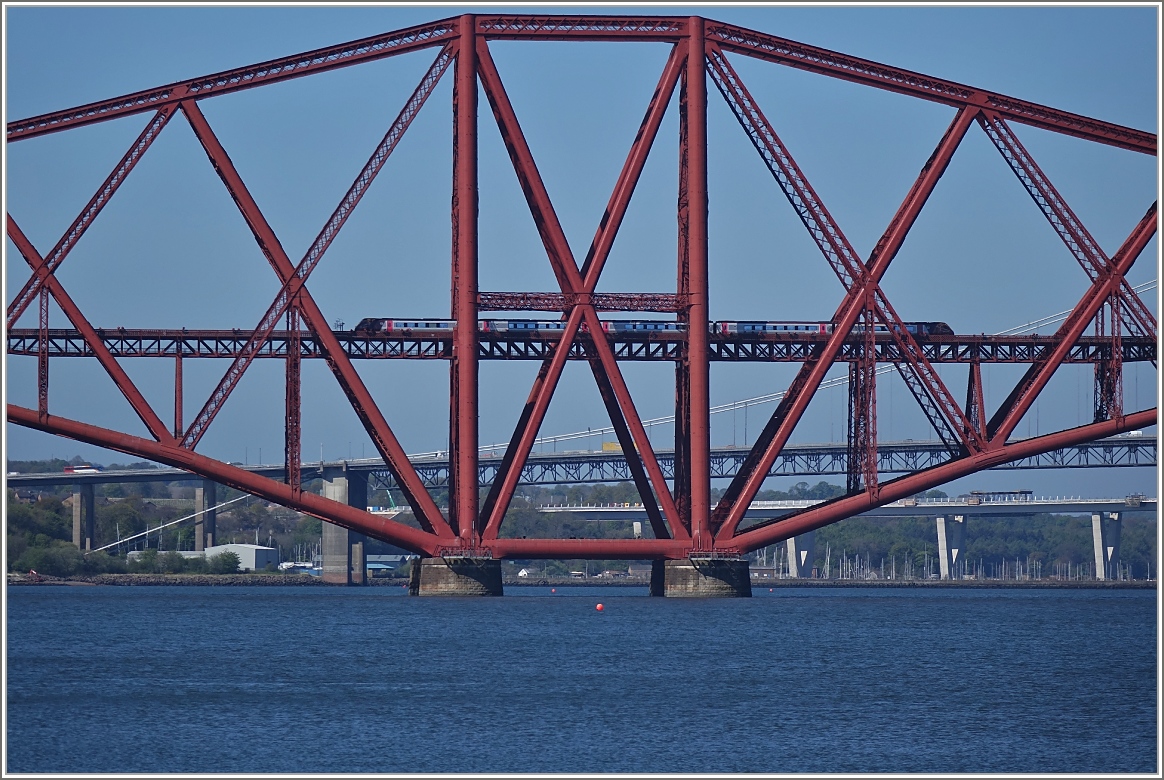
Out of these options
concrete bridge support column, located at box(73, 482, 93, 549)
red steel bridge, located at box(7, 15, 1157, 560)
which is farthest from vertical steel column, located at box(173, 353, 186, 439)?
concrete bridge support column, located at box(73, 482, 93, 549)

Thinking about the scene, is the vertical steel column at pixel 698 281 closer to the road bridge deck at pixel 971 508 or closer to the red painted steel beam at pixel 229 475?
the red painted steel beam at pixel 229 475

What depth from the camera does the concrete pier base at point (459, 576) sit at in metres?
67.3

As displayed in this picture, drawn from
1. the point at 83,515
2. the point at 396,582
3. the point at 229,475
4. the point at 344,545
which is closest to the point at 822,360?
the point at 229,475

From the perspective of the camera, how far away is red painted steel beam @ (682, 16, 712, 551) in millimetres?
67938

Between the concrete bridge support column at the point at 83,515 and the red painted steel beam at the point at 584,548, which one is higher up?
the concrete bridge support column at the point at 83,515

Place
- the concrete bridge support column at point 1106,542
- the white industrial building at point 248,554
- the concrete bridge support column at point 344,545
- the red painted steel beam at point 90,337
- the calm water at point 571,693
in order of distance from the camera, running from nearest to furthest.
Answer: the calm water at point 571,693, the red painted steel beam at point 90,337, the concrete bridge support column at point 344,545, the white industrial building at point 248,554, the concrete bridge support column at point 1106,542

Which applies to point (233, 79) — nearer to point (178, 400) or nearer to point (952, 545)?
point (178, 400)

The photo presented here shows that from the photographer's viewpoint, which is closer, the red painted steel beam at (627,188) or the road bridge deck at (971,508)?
the red painted steel beam at (627,188)

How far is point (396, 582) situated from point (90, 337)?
77189 millimetres

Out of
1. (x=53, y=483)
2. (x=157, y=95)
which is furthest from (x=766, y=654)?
(x=53, y=483)

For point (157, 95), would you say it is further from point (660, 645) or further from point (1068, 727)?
point (1068, 727)

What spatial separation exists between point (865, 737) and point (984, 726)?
3.01 metres

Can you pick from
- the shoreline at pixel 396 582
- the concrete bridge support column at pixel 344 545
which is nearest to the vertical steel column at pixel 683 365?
the shoreline at pixel 396 582

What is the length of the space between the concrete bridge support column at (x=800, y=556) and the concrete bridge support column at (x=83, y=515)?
62731 mm
